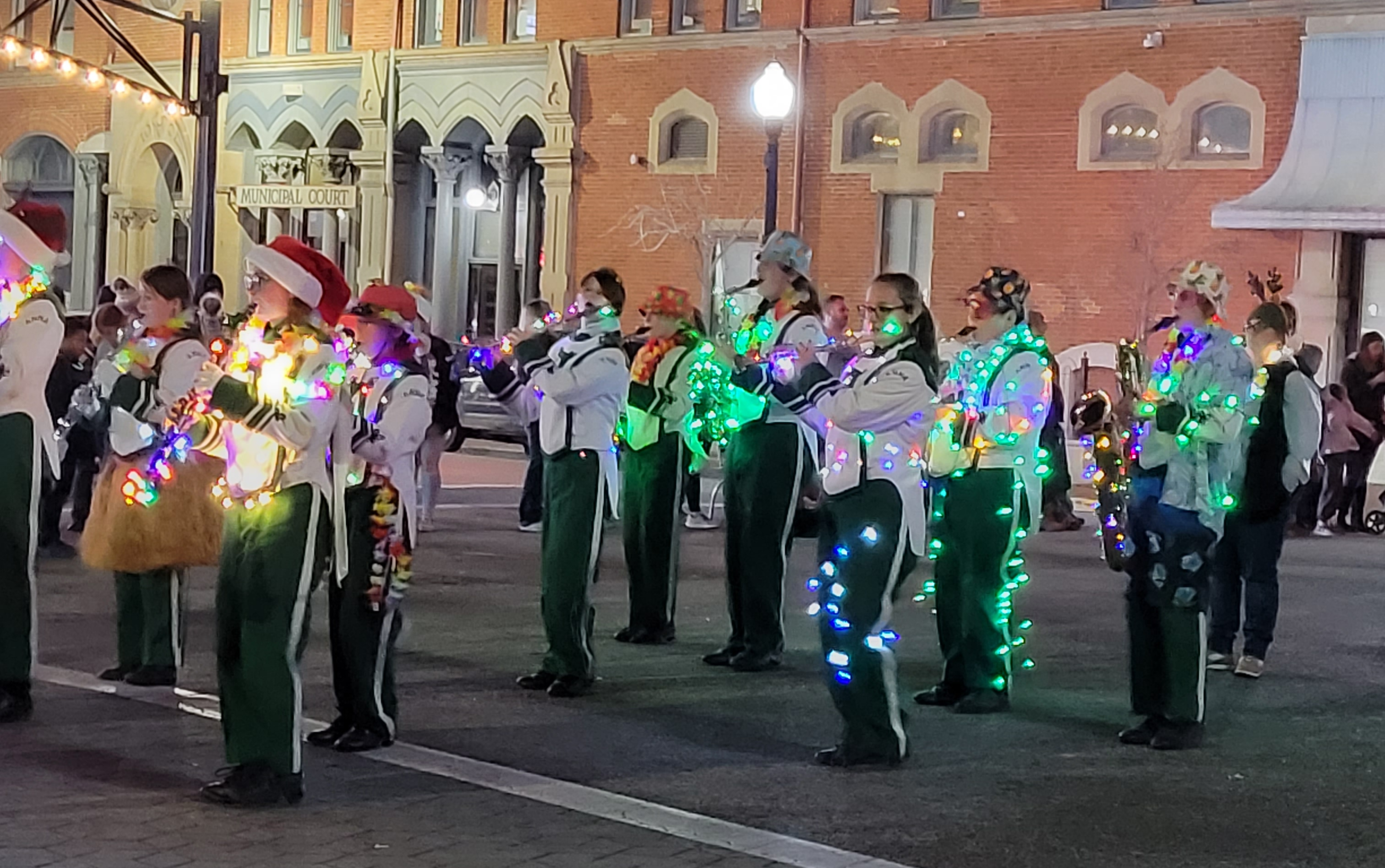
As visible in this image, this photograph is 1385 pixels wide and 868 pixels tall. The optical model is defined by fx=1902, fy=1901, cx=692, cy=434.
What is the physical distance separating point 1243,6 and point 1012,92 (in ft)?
10.2

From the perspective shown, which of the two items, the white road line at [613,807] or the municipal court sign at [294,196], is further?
the municipal court sign at [294,196]

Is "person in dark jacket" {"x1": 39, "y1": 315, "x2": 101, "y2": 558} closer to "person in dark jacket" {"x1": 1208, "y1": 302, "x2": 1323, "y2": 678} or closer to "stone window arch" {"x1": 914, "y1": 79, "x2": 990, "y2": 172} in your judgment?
"person in dark jacket" {"x1": 1208, "y1": 302, "x2": 1323, "y2": 678}

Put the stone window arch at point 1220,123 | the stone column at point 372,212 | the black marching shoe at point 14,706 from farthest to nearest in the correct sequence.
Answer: the stone column at point 372,212
the stone window arch at point 1220,123
the black marching shoe at point 14,706

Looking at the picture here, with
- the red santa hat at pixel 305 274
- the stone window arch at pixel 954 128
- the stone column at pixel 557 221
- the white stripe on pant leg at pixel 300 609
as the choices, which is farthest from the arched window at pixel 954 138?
the white stripe on pant leg at pixel 300 609

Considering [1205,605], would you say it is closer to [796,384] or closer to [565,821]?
[796,384]

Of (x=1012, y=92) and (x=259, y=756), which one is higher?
(x=1012, y=92)

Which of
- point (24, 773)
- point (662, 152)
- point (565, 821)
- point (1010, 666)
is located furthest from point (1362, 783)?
point (662, 152)

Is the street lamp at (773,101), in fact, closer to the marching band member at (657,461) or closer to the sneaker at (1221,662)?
the marching band member at (657,461)

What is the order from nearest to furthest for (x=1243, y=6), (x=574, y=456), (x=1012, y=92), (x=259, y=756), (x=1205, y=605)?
(x=259, y=756) → (x=1205, y=605) → (x=574, y=456) → (x=1243, y=6) → (x=1012, y=92)

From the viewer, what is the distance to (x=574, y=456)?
8.90 metres

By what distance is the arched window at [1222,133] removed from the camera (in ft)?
74.6

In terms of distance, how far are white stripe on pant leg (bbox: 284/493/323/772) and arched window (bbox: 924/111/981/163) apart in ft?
62.2

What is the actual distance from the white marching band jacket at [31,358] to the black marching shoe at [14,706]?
3.13 ft

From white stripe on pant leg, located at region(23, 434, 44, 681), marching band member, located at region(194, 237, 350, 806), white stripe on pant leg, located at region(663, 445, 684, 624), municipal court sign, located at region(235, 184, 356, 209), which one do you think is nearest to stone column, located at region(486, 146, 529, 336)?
municipal court sign, located at region(235, 184, 356, 209)
